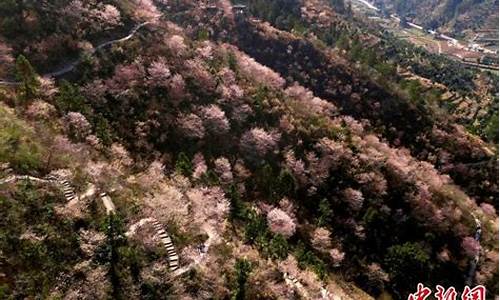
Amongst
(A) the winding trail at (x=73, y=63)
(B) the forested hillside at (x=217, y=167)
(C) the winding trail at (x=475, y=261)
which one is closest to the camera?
(B) the forested hillside at (x=217, y=167)

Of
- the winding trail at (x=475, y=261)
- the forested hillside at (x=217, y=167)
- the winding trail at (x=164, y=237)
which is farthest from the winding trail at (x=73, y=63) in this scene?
the winding trail at (x=475, y=261)

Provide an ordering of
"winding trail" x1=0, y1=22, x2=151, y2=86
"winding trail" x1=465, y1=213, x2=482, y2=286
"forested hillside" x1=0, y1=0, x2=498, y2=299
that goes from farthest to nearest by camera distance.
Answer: "winding trail" x1=465, y1=213, x2=482, y2=286 < "winding trail" x1=0, y1=22, x2=151, y2=86 < "forested hillside" x1=0, y1=0, x2=498, y2=299

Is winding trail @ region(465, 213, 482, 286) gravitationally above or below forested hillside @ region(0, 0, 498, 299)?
below

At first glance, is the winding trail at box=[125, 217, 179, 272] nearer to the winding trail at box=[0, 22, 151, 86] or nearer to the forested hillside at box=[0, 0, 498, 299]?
the forested hillside at box=[0, 0, 498, 299]

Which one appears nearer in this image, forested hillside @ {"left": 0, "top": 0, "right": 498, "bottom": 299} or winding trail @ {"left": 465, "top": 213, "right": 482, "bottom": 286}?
forested hillside @ {"left": 0, "top": 0, "right": 498, "bottom": 299}

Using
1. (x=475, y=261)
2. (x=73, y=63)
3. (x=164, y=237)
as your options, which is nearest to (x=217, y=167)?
(x=164, y=237)

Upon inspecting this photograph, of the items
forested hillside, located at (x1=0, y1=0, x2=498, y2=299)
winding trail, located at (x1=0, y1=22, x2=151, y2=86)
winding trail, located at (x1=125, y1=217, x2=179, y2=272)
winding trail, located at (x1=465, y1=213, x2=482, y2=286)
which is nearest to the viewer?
forested hillside, located at (x1=0, y1=0, x2=498, y2=299)

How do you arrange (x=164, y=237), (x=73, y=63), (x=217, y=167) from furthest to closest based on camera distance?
(x=73, y=63)
(x=217, y=167)
(x=164, y=237)

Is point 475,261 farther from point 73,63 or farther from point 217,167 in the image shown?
point 73,63

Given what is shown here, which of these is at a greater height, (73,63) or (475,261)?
(73,63)

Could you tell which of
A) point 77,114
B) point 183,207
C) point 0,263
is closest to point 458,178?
point 183,207

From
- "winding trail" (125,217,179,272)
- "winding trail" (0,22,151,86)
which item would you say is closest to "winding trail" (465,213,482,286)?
"winding trail" (125,217,179,272)

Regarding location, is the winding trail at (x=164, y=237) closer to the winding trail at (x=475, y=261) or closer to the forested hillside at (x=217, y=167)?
the forested hillside at (x=217, y=167)
